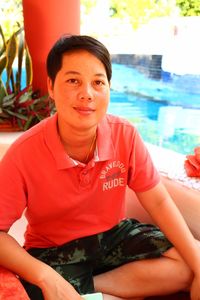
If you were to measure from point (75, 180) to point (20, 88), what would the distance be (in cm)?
122

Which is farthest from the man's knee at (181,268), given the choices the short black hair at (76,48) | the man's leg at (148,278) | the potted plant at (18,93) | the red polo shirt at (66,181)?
the potted plant at (18,93)

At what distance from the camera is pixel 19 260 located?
3.47 feet

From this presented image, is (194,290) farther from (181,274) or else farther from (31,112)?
(31,112)

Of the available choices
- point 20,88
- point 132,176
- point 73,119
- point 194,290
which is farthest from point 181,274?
point 20,88

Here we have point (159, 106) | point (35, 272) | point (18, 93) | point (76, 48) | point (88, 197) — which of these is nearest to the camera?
point (35, 272)

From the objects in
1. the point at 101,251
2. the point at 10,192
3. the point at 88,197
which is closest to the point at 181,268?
the point at 101,251

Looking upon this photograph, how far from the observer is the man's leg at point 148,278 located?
1.33 m

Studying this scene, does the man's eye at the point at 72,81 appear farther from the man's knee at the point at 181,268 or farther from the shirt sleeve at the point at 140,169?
the man's knee at the point at 181,268

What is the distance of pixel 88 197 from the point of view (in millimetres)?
1280

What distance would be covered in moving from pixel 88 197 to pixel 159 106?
190 inches

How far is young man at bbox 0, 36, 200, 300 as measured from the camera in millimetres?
1149

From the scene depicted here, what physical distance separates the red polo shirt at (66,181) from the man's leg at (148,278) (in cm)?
19

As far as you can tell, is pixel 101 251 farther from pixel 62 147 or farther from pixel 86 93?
pixel 86 93

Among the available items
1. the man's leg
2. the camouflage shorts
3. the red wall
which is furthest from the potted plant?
the man's leg
